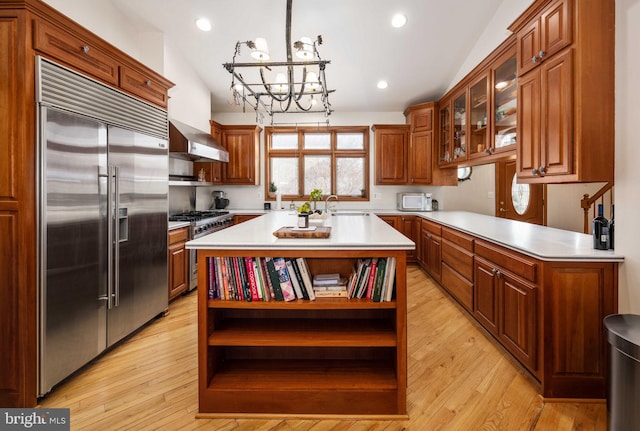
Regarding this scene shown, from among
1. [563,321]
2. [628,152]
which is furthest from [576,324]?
[628,152]

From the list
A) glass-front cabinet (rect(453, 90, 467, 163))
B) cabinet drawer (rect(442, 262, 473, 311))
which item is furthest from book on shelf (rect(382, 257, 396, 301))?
glass-front cabinet (rect(453, 90, 467, 163))

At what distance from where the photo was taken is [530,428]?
67.4 inches

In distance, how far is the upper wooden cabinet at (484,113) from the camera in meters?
3.11

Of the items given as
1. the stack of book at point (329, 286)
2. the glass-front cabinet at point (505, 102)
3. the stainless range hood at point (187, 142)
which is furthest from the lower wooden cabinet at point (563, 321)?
the stainless range hood at point (187, 142)

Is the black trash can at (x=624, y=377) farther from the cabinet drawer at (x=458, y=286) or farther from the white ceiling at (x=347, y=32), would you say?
the white ceiling at (x=347, y=32)

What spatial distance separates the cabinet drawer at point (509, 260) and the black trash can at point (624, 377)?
1.69ft

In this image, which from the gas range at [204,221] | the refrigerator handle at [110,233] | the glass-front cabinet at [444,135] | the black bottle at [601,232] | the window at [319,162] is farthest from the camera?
the window at [319,162]

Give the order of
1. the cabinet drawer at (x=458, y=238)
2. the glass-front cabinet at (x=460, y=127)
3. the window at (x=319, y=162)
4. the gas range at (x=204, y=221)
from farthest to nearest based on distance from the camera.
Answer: the window at (x=319, y=162)
the glass-front cabinet at (x=460, y=127)
the gas range at (x=204, y=221)
the cabinet drawer at (x=458, y=238)

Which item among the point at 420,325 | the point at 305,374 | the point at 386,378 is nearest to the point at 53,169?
the point at 305,374

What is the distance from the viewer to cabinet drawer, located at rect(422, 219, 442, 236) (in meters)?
4.05

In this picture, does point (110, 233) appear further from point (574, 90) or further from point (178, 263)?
point (574, 90)

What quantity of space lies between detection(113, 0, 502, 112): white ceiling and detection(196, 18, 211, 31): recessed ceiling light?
0.06 metres

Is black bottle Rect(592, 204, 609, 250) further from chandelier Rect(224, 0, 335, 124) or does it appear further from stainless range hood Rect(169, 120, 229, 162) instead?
stainless range hood Rect(169, 120, 229, 162)

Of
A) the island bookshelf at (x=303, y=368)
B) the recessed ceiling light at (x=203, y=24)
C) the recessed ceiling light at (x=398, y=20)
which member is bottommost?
the island bookshelf at (x=303, y=368)
